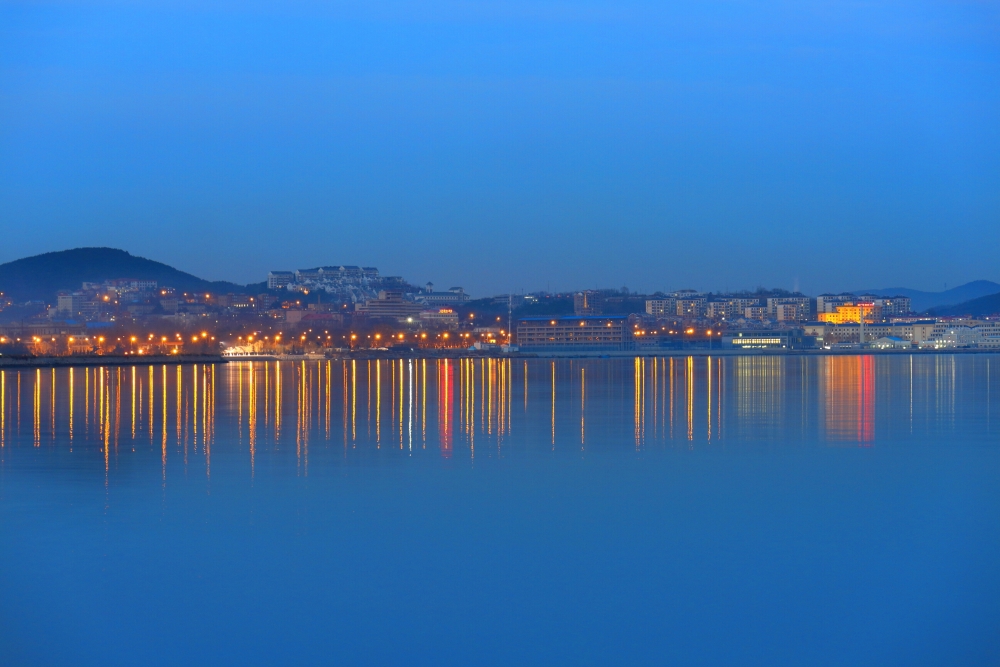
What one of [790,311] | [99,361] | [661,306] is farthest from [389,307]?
[99,361]

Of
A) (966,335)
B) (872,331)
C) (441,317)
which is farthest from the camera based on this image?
(441,317)

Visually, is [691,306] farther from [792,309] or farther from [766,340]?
[766,340]

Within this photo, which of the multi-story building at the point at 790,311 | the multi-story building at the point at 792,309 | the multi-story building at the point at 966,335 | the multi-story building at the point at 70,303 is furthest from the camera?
the multi-story building at the point at 792,309

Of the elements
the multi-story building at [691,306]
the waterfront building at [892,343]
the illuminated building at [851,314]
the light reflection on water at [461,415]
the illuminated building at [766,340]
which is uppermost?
the multi-story building at [691,306]

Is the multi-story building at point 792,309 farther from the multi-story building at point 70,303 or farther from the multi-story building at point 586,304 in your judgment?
the multi-story building at point 70,303

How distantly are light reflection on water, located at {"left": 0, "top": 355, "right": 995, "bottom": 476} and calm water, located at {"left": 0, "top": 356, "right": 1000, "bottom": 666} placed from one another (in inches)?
4.7

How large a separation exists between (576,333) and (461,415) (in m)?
55.6

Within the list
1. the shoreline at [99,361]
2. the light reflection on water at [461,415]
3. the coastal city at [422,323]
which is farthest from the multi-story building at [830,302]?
the light reflection on water at [461,415]

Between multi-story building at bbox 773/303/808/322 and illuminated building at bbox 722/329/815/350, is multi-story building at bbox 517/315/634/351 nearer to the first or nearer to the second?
illuminated building at bbox 722/329/815/350

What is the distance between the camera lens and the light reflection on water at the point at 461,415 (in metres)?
10.3

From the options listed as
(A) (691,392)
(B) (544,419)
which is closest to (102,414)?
(B) (544,419)

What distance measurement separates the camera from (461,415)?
45.0ft

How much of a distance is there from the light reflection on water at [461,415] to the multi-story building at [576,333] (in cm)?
4577

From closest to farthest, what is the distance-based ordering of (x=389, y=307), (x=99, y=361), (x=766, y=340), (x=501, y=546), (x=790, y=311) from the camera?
(x=501, y=546) → (x=99, y=361) → (x=766, y=340) → (x=389, y=307) → (x=790, y=311)
